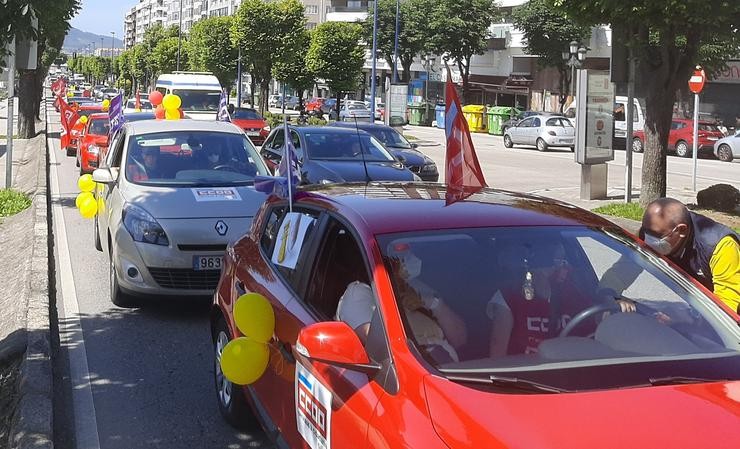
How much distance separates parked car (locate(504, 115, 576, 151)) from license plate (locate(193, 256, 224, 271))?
1160 inches

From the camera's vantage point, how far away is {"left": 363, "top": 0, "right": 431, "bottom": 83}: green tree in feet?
216

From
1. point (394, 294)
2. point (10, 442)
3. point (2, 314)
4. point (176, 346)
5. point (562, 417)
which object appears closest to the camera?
point (562, 417)

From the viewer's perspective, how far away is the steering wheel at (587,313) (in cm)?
338

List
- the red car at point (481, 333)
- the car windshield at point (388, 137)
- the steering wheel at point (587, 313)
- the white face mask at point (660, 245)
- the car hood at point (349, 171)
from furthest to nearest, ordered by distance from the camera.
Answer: the car windshield at point (388, 137), the car hood at point (349, 171), the white face mask at point (660, 245), the steering wheel at point (587, 313), the red car at point (481, 333)

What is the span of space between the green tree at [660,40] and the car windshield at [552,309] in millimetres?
9706

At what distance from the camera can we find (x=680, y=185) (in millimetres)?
22016

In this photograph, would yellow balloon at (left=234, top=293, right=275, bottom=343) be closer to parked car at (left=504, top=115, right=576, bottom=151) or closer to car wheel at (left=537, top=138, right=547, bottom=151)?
parked car at (left=504, top=115, right=576, bottom=151)

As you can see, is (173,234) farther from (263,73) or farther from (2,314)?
(263,73)

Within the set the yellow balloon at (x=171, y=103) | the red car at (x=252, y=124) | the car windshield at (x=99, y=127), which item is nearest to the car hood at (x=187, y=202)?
the yellow balloon at (x=171, y=103)

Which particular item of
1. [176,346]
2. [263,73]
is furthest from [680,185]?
[263,73]

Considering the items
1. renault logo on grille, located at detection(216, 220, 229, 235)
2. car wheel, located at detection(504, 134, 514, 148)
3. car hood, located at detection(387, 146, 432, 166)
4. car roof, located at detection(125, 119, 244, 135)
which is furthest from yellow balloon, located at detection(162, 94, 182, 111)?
car wheel, located at detection(504, 134, 514, 148)

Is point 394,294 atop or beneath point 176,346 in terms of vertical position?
atop

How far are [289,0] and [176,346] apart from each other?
152ft

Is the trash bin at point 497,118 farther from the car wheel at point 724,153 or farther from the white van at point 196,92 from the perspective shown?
the white van at point 196,92
